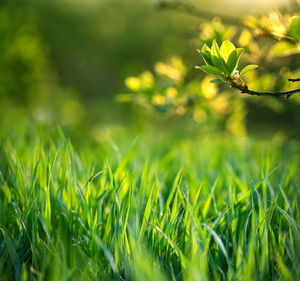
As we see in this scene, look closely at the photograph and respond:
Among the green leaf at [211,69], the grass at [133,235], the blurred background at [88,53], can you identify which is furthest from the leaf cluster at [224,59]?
the blurred background at [88,53]

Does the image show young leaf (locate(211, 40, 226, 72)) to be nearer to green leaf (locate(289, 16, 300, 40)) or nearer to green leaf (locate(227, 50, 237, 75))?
green leaf (locate(227, 50, 237, 75))

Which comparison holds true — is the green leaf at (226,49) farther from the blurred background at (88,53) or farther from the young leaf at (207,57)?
the blurred background at (88,53)

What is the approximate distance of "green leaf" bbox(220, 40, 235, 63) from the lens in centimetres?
73

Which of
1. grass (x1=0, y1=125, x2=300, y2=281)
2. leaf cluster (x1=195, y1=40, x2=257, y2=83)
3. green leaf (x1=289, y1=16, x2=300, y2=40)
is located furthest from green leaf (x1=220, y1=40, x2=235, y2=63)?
grass (x1=0, y1=125, x2=300, y2=281)

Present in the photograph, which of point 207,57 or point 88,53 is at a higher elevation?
point 88,53

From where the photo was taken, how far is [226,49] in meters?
0.74

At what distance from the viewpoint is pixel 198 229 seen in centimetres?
78

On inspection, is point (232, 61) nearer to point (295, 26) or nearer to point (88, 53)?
point (295, 26)

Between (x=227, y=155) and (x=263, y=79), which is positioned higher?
(x=263, y=79)

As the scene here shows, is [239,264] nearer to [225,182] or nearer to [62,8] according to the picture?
[225,182]

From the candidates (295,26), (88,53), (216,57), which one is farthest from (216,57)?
(88,53)

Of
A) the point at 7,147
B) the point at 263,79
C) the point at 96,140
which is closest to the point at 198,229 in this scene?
the point at 7,147

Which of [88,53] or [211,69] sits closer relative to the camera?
[211,69]

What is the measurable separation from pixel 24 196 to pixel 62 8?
6887 mm
